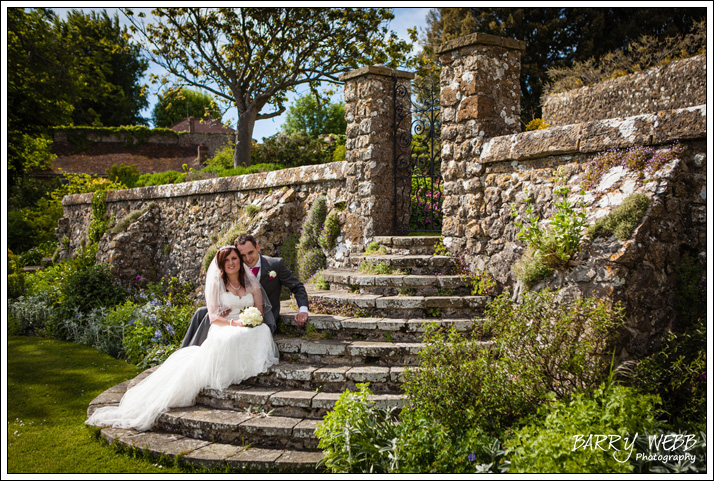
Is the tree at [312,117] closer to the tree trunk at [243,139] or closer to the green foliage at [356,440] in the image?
the tree trunk at [243,139]

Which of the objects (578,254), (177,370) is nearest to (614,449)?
(578,254)

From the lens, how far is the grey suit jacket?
216 inches

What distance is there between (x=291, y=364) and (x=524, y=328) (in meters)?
2.39

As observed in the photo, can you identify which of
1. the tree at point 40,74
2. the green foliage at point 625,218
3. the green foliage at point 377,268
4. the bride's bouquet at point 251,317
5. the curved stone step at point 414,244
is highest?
the tree at point 40,74

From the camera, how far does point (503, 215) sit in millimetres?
5852

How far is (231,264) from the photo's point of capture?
5.45 metres

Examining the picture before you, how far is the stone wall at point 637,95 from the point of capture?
919cm

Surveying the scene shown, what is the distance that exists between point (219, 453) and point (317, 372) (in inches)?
45.4

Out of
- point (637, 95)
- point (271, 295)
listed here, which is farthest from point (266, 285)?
point (637, 95)

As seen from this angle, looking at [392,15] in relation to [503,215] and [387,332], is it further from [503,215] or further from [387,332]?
[387,332]

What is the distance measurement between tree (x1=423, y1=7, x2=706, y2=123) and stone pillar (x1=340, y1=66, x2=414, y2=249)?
14.6 m

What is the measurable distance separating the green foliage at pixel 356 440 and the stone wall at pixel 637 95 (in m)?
8.43

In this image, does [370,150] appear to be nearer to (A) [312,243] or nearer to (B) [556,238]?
(A) [312,243]

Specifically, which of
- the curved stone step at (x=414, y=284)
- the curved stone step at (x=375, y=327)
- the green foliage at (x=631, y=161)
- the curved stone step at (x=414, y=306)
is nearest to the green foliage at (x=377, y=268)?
the curved stone step at (x=414, y=284)
